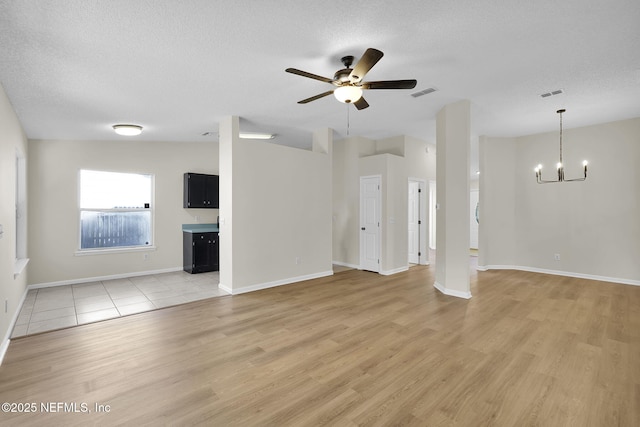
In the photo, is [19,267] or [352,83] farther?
[19,267]

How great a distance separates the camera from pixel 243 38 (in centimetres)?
262

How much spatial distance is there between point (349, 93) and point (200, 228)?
5.02 metres

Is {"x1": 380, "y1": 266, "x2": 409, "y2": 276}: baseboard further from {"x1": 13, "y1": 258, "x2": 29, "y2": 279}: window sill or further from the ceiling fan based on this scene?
{"x1": 13, "y1": 258, "x2": 29, "y2": 279}: window sill

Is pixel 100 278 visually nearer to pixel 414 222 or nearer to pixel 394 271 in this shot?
pixel 394 271

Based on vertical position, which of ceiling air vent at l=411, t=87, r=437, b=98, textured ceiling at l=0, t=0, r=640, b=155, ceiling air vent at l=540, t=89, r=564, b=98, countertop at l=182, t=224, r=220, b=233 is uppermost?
ceiling air vent at l=540, t=89, r=564, b=98

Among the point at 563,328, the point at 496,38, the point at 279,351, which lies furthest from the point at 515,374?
the point at 496,38

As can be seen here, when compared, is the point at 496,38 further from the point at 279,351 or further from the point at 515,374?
the point at 279,351

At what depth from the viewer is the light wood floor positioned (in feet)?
6.68

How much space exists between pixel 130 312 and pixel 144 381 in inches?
75.2

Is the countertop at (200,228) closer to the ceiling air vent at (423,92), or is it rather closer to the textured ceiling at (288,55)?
the textured ceiling at (288,55)

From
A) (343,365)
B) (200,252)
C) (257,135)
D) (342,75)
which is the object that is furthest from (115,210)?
(343,365)

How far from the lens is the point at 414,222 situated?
741cm

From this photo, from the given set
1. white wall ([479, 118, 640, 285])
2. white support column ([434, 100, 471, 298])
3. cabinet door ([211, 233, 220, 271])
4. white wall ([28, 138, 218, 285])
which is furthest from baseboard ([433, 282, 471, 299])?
white wall ([28, 138, 218, 285])

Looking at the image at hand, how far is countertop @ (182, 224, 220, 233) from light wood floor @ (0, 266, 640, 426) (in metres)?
2.40
